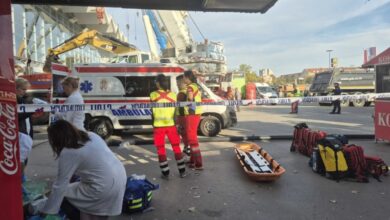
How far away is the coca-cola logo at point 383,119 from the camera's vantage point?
27.9ft

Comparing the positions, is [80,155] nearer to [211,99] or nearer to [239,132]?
[211,99]

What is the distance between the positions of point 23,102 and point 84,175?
350 centimetres

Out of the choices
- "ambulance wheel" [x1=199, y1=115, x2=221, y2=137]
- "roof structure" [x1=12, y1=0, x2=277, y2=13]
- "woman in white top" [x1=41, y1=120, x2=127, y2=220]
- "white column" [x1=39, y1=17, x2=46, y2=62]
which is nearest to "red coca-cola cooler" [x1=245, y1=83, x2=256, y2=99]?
"white column" [x1=39, y1=17, x2=46, y2=62]

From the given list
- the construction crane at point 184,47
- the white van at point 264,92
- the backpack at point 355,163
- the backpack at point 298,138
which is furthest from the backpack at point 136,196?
the white van at point 264,92

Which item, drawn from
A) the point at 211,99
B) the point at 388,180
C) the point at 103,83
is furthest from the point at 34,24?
the point at 388,180

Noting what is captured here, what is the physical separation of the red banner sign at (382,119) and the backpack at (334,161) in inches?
135

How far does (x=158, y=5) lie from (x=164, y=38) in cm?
2788

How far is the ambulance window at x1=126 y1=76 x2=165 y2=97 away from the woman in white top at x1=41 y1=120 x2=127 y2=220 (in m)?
7.80

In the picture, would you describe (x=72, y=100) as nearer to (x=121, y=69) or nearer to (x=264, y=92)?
(x=121, y=69)

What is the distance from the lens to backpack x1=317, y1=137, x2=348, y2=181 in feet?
18.9

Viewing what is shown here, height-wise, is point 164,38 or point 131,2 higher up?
point 164,38

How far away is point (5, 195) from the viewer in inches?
79.0

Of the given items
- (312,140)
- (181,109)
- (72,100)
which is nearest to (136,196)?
(72,100)

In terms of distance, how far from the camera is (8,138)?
6.68ft
